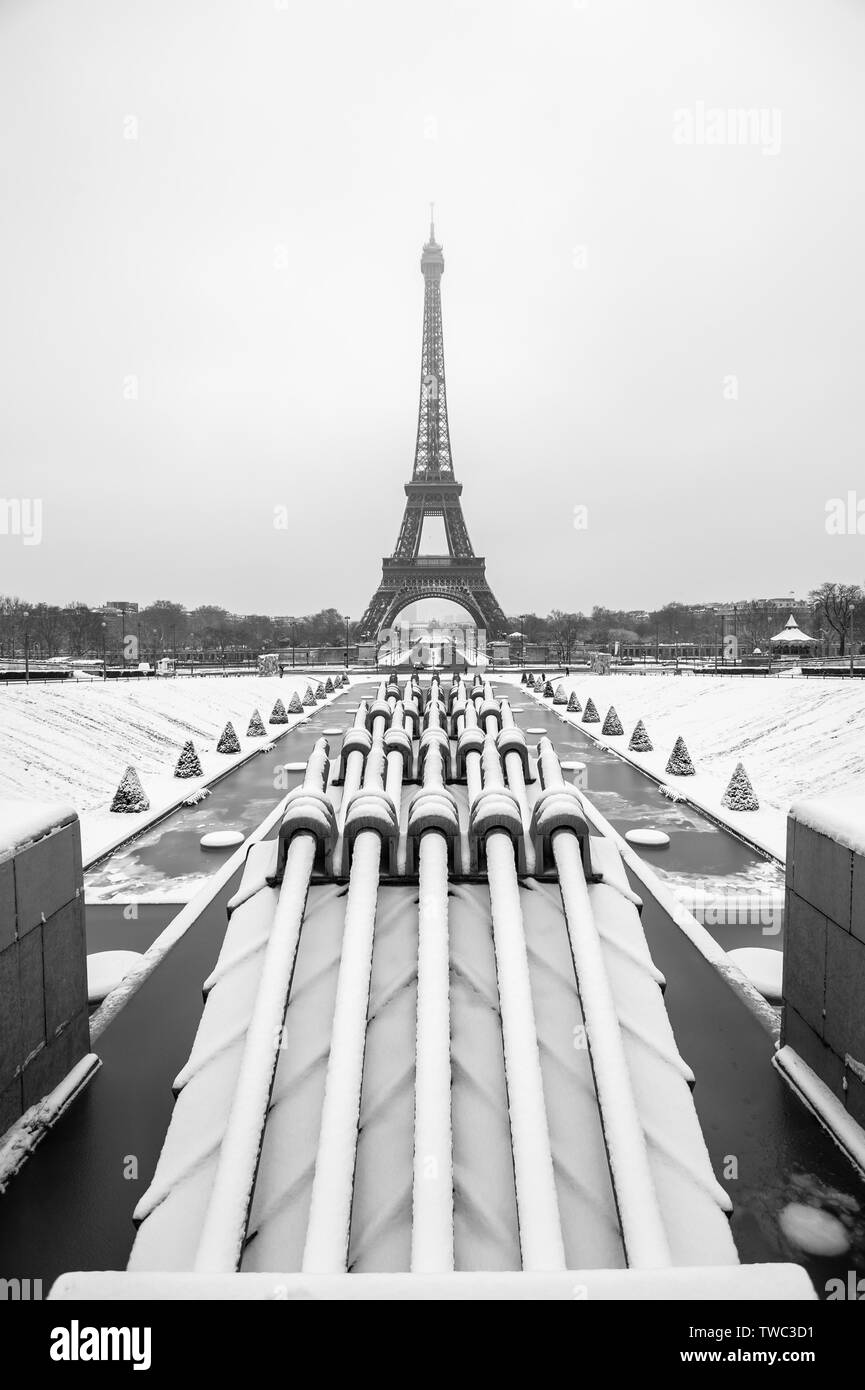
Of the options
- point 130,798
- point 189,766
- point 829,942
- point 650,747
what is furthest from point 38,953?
point 650,747

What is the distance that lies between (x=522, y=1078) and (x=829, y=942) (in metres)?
3.59

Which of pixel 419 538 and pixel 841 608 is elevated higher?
pixel 419 538

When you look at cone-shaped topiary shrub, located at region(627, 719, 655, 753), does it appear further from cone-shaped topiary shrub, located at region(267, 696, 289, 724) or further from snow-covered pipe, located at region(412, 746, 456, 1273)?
snow-covered pipe, located at region(412, 746, 456, 1273)

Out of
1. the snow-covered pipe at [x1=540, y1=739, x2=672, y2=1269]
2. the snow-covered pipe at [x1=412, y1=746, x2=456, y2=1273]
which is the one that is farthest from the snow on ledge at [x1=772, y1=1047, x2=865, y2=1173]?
the snow-covered pipe at [x1=412, y1=746, x2=456, y2=1273]

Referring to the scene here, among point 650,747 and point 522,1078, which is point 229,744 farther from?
point 522,1078

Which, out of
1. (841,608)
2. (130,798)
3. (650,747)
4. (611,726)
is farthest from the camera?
(841,608)

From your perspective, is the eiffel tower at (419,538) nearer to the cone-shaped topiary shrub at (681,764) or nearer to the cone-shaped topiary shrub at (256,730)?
the cone-shaped topiary shrub at (256,730)

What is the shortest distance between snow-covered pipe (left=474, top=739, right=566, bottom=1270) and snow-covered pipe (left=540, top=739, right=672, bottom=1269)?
1.12 ft

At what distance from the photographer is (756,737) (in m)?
29.2

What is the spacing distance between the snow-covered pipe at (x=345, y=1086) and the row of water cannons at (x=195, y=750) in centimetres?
1488

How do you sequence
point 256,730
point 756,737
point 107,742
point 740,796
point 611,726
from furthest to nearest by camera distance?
1. point 256,730
2. point 611,726
3. point 756,737
4. point 107,742
5. point 740,796

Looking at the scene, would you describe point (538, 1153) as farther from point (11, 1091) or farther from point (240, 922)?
point (11, 1091)

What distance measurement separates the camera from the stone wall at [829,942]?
19.3ft

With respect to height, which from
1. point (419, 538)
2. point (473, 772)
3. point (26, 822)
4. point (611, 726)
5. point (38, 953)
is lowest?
point (611, 726)
